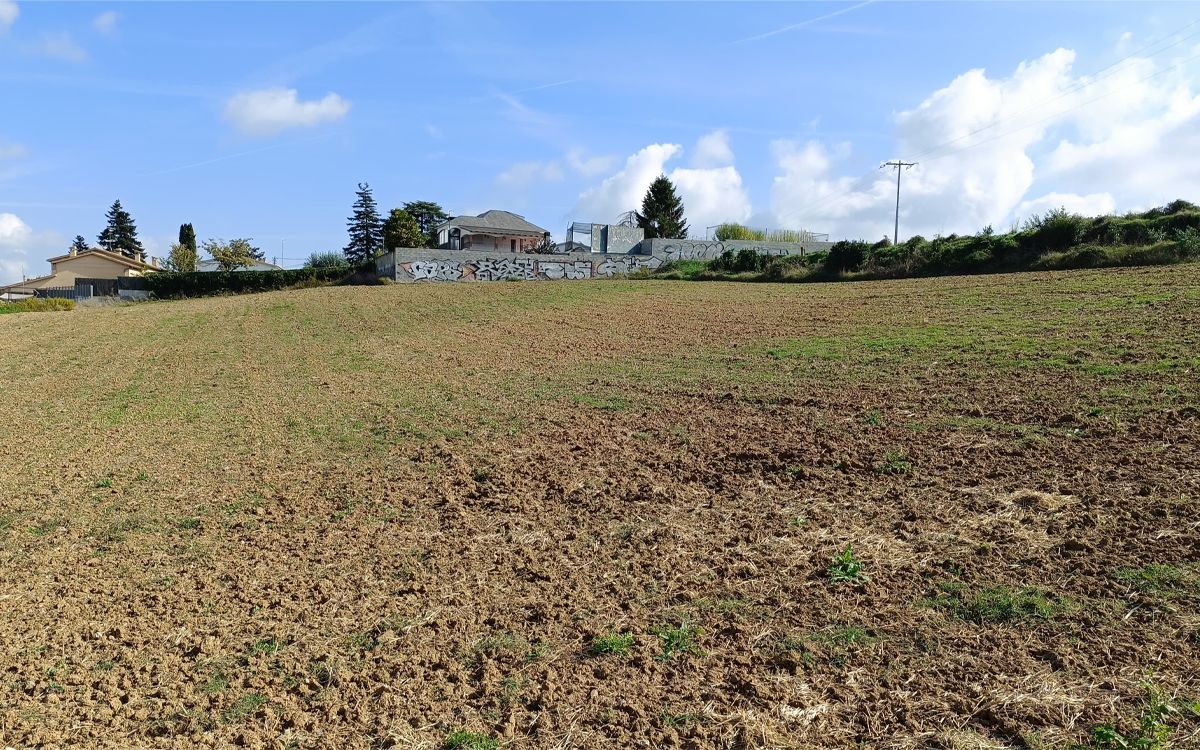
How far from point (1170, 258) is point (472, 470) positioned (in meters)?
26.1

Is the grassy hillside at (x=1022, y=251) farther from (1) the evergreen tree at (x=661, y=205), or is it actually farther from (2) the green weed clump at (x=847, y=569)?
(1) the evergreen tree at (x=661, y=205)

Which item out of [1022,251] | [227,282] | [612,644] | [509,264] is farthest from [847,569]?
[227,282]

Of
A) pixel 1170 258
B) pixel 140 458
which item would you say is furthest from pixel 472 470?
pixel 1170 258

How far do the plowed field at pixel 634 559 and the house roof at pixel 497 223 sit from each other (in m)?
61.6

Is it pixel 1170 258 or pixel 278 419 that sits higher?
pixel 1170 258

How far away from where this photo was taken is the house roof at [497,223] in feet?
244

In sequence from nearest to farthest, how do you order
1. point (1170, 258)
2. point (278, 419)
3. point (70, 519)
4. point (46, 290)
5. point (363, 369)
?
point (70, 519), point (278, 419), point (363, 369), point (1170, 258), point (46, 290)

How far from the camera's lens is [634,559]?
20.7 feet

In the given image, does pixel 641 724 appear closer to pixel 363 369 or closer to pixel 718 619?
pixel 718 619

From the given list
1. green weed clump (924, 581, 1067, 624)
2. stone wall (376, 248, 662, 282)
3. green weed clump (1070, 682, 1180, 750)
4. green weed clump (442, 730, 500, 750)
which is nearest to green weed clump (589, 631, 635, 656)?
green weed clump (442, 730, 500, 750)

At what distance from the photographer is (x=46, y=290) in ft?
204

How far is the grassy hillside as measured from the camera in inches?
1044

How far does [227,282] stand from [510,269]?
766 inches

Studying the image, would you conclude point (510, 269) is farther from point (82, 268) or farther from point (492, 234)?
point (82, 268)
